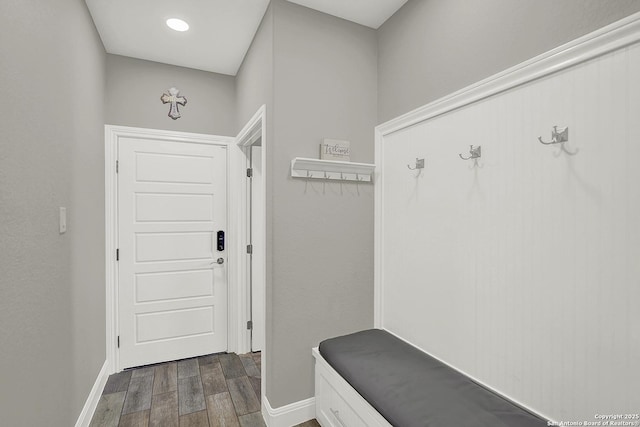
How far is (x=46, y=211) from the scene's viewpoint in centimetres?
131

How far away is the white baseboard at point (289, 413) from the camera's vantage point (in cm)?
186

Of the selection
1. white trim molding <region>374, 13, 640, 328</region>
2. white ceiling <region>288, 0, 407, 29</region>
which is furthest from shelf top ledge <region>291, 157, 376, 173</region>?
white ceiling <region>288, 0, 407, 29</region>

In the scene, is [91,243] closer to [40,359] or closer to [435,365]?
[40,359]

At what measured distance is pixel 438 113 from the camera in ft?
5.47

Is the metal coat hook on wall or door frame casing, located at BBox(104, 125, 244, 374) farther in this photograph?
door frame casing, located at BBox(104, 125, 244, 374)

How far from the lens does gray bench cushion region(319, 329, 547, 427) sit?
1.19 metres

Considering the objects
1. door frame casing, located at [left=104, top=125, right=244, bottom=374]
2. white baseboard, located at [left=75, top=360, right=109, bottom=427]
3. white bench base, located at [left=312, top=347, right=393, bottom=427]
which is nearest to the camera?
white bench base, located at [left=312, top=347, right=393, bottom=427]

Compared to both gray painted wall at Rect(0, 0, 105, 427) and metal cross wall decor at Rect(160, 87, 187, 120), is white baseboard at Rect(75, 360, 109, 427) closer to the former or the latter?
gray painted wall at Rect(0, 0, 105, 427)

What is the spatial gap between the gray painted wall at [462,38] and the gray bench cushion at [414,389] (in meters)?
1.48

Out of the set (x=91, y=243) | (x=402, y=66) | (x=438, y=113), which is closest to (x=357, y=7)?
(x=402, y=66)

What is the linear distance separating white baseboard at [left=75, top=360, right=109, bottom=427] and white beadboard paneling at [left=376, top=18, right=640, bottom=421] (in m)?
2.06

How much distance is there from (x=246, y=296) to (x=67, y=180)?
172 cm

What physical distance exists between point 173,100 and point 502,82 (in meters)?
2.54

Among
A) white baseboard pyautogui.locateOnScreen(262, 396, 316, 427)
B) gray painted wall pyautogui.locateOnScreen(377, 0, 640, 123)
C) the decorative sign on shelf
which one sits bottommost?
white baseboard pyautogui.locateOnScreen(262, 396, 316, 427)
